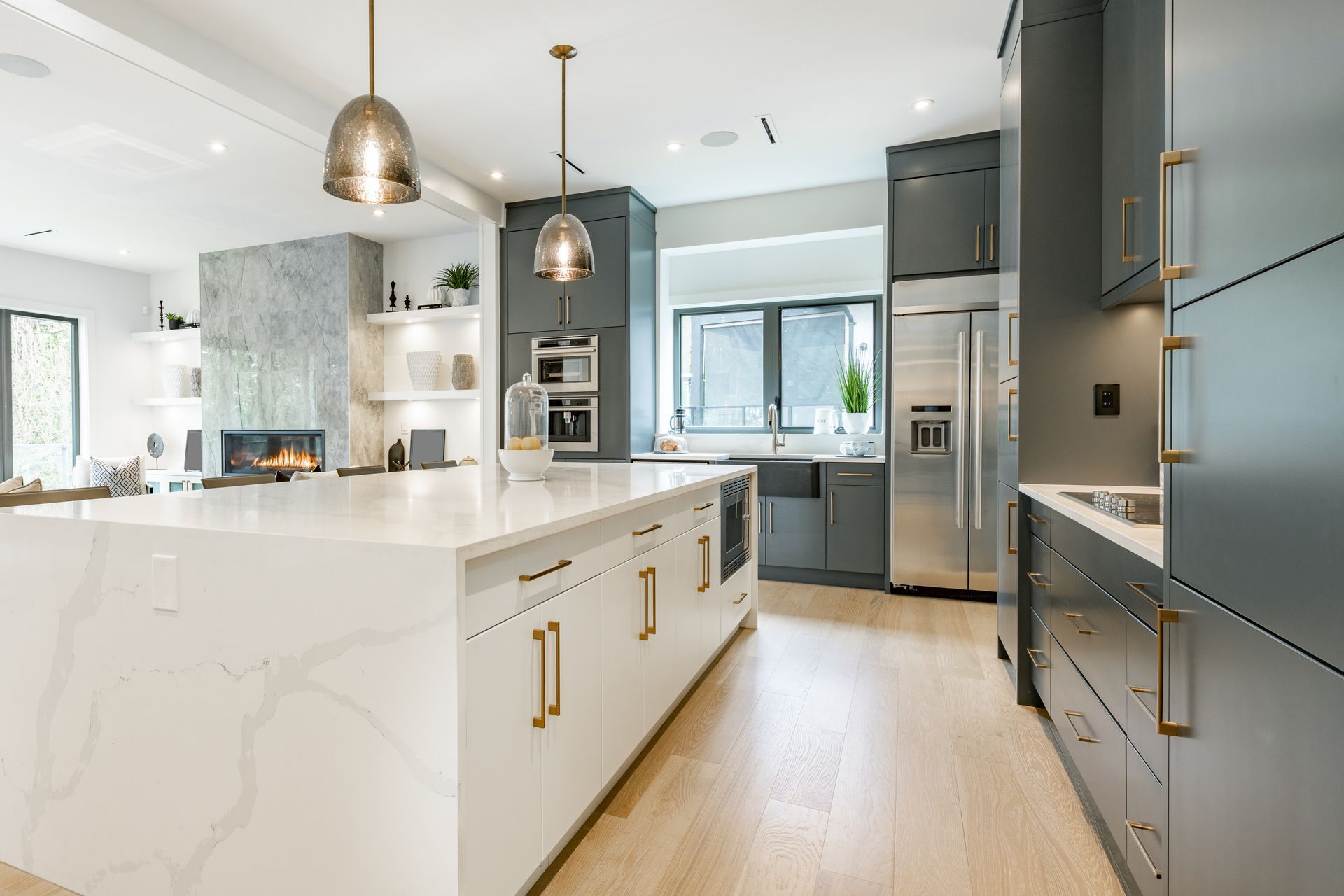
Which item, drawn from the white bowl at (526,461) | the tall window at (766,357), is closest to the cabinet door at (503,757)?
the white bowl at (526,461)

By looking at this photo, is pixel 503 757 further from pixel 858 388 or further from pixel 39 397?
pixel 39 397

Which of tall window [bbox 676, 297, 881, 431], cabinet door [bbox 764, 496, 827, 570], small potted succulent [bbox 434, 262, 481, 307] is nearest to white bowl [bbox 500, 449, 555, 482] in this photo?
cabinet door [bbox 764, 496, 827, 570]

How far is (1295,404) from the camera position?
0.84 meters

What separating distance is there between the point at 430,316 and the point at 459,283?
1.29 feet

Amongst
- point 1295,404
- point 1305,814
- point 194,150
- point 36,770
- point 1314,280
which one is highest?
point 194,150

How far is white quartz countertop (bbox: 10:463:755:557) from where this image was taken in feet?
4.04

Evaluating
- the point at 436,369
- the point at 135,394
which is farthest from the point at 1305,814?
the point at 135,394

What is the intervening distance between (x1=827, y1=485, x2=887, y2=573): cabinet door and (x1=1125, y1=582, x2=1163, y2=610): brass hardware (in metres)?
2.85

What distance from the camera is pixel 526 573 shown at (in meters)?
1.34

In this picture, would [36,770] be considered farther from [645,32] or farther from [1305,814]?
[645,32]

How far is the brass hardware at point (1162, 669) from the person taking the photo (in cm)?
121

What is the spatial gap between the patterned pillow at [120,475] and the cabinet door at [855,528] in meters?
5.74

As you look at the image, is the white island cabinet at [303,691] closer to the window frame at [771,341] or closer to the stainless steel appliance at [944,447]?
the stainless steel appliance at [944,447]

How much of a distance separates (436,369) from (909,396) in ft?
13.4
